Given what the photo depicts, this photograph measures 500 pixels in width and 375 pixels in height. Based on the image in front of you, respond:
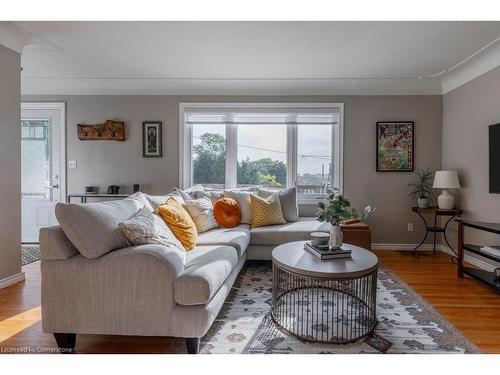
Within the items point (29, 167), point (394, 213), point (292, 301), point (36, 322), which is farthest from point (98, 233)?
point (394, 213)

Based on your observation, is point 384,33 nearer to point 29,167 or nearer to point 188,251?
point 188,251

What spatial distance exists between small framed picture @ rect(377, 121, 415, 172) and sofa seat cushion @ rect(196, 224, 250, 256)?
2.37m

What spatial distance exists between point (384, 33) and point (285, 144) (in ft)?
6.63

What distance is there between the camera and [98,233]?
168 centimetres

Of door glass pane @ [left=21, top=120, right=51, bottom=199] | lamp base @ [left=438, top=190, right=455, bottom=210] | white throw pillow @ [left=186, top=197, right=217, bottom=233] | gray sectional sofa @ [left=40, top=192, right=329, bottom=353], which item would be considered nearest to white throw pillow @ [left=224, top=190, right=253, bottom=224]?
white throw pillow @ [left=186, top=197, right=217, bottom=233]

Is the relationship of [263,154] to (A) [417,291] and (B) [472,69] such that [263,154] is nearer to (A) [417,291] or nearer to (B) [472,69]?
(A) [417,291]

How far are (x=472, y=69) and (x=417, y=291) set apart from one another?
274cm

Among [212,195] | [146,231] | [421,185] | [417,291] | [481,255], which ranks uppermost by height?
[421,185]

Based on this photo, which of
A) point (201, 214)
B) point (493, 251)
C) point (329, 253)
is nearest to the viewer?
point (329, 253)

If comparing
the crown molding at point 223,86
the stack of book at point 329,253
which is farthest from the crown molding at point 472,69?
the stack of book at point 329,253

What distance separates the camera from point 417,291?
2.64 meters

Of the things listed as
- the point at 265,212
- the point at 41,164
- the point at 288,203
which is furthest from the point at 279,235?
the point at 41,164

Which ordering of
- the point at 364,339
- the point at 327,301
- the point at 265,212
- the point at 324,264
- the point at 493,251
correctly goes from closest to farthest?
the point at 364,339 < the point at 324,264 < the point at 327,301 < the point at 493,251 < the point at 265,212

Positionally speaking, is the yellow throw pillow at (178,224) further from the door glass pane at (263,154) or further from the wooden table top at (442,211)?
the wooden table top at (442,211)
